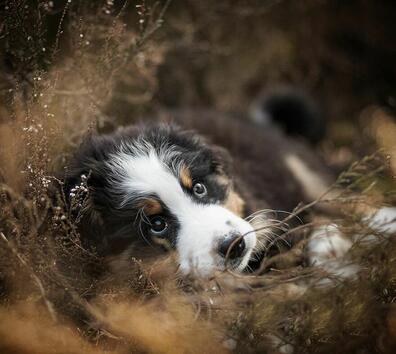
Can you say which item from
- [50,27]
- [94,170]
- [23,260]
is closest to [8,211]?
[23,260]

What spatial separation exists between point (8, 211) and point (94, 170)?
0.58 m

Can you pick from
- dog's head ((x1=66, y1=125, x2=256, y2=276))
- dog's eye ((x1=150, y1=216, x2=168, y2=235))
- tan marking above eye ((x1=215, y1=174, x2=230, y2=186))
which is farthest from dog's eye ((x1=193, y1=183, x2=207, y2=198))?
dog's eye ((x1=150, y1=216, x2=168, y2=235))

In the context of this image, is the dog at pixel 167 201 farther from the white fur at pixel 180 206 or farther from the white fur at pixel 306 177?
the white fur at pixel 306 177

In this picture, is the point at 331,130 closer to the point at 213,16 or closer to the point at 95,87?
the point at 213,16

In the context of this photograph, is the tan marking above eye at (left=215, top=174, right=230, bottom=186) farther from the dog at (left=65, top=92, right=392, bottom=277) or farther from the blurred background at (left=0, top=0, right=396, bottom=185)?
the blurred background at (left=0, top=0, right=396, bottom=185)

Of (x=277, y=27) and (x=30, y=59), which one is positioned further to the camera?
(x=277, y=27)

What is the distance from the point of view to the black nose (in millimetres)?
2537

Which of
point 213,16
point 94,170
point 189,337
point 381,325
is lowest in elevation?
point 381,325

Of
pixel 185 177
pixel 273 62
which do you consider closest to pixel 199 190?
pixel 185 177

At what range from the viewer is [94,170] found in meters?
2.79

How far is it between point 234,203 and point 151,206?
64 centimetres

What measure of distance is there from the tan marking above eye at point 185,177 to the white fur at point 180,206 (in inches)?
1.3

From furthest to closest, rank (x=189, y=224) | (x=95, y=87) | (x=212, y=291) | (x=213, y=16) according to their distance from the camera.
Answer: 1. (x=213, y=16)
2. (x=95, y=87)
3. (x=189, y=224)
4. (x=212, y=291)

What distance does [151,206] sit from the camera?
8.79 ft
